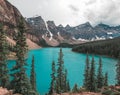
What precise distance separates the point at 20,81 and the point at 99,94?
16.8 meters

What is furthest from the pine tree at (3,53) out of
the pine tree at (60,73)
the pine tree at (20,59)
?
the pine tree at (60,73)

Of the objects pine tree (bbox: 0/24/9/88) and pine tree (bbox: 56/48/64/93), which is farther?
pine tree (bbox: 56/48/64/93)

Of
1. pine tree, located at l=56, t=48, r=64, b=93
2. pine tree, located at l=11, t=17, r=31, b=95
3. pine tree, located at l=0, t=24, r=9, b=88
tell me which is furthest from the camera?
pine tree, located at l=56, t=48, r=64, b=93

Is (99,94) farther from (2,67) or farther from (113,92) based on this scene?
(2,67)

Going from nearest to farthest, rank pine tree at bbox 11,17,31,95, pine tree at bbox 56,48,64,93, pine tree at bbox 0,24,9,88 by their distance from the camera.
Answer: pine tree at bbox 11,17,31,95, pine tree at bbox 0,24,9,88, pine tree at bbox 56,48,64,93

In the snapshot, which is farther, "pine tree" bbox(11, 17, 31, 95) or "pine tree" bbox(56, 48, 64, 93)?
"pine tree" bbox(56, 48, 64, 93)

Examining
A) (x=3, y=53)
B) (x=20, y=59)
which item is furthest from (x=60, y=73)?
(x=20, y=59)

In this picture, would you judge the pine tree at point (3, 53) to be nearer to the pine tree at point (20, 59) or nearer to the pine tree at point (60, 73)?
the pine tree at point (20, 59)

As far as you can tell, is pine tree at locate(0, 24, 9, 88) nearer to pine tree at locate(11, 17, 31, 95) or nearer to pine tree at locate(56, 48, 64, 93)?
pine tree at locate(11, 17, 31, 95)

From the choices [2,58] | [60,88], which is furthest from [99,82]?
[2,58]

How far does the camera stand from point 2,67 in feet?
202

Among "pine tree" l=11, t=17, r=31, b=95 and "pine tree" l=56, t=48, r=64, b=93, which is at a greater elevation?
"pine tree" l=11, t=17, r=31, b=95

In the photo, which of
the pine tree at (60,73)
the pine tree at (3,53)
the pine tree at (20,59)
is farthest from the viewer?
the pine tree at (60,73)

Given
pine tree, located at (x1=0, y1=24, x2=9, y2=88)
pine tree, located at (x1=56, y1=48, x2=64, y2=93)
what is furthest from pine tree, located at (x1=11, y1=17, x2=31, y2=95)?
pine tree, located at (x1=56, y1=48, x2=64, y2=93)
